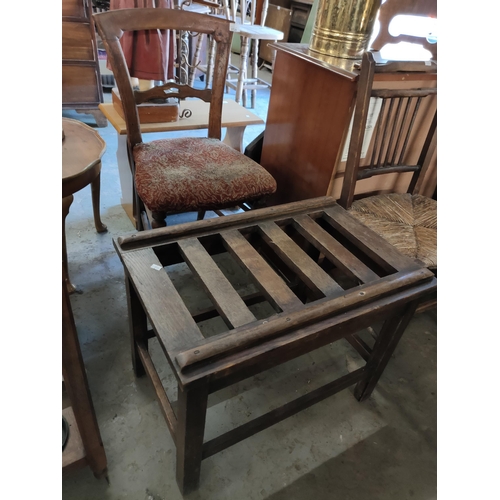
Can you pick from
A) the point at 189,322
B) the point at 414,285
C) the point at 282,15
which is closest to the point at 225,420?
the point at 189,322

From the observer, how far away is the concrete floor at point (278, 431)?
1.01 meters

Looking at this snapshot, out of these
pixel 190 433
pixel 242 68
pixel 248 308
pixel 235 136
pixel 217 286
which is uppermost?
pixel 242 68


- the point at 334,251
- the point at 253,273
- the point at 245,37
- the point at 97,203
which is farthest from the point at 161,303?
the point at 245,37

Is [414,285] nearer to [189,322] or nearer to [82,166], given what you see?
[189,322]

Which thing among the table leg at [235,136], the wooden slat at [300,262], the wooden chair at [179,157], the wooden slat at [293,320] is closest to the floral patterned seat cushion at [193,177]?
the wooden chair at [179,157]

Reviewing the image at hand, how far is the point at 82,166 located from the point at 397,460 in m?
1.21

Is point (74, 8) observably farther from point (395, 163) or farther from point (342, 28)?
point (395, 163)

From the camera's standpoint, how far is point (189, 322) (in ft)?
2.56

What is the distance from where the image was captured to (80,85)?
2.63 m

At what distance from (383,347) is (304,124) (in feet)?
2.76

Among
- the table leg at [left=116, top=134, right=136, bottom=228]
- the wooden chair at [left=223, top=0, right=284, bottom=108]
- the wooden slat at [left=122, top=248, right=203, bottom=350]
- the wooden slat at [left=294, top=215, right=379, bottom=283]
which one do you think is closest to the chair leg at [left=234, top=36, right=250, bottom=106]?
the wooden chair at [left=223, top=0, right=284, bottom=108]

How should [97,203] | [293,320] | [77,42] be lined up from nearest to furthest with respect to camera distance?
[293,320] → [97,203] → [77,42]

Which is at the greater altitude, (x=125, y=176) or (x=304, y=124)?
(x=304, y=124)

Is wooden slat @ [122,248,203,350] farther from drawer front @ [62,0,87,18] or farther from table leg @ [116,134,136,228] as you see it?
drawer front @ [62,0,87,18]
